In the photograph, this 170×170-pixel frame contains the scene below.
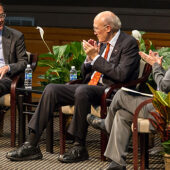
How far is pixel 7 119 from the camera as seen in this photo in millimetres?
6023

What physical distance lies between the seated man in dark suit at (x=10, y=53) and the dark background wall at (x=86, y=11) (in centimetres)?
Result: 273

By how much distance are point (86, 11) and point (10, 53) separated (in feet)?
10.4

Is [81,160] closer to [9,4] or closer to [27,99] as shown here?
[27,99]

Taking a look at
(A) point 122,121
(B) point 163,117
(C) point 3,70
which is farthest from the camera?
(C) point 3,70

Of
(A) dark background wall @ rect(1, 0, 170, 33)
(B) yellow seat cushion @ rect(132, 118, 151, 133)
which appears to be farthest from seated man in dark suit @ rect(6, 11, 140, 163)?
(A) dark background wall @ rect(1, 0, 170, 33)

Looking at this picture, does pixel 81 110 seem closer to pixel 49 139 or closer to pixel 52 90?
pixel 52 90

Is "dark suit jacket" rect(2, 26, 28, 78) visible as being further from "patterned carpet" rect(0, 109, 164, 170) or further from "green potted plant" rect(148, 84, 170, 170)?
"green potted plant" rect(148, 84, 170, 170)

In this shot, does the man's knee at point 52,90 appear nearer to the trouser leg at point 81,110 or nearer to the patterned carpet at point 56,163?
the trouser leg at point 81,110

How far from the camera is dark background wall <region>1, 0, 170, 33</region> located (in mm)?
7637

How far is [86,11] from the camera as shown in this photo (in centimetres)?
784

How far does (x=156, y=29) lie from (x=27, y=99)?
3309mm

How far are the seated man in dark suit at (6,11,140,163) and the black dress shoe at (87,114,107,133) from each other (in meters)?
0.07

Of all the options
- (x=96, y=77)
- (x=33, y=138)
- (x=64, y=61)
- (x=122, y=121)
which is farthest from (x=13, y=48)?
(x=122, y=121)

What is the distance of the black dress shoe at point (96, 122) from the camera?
3.75m
